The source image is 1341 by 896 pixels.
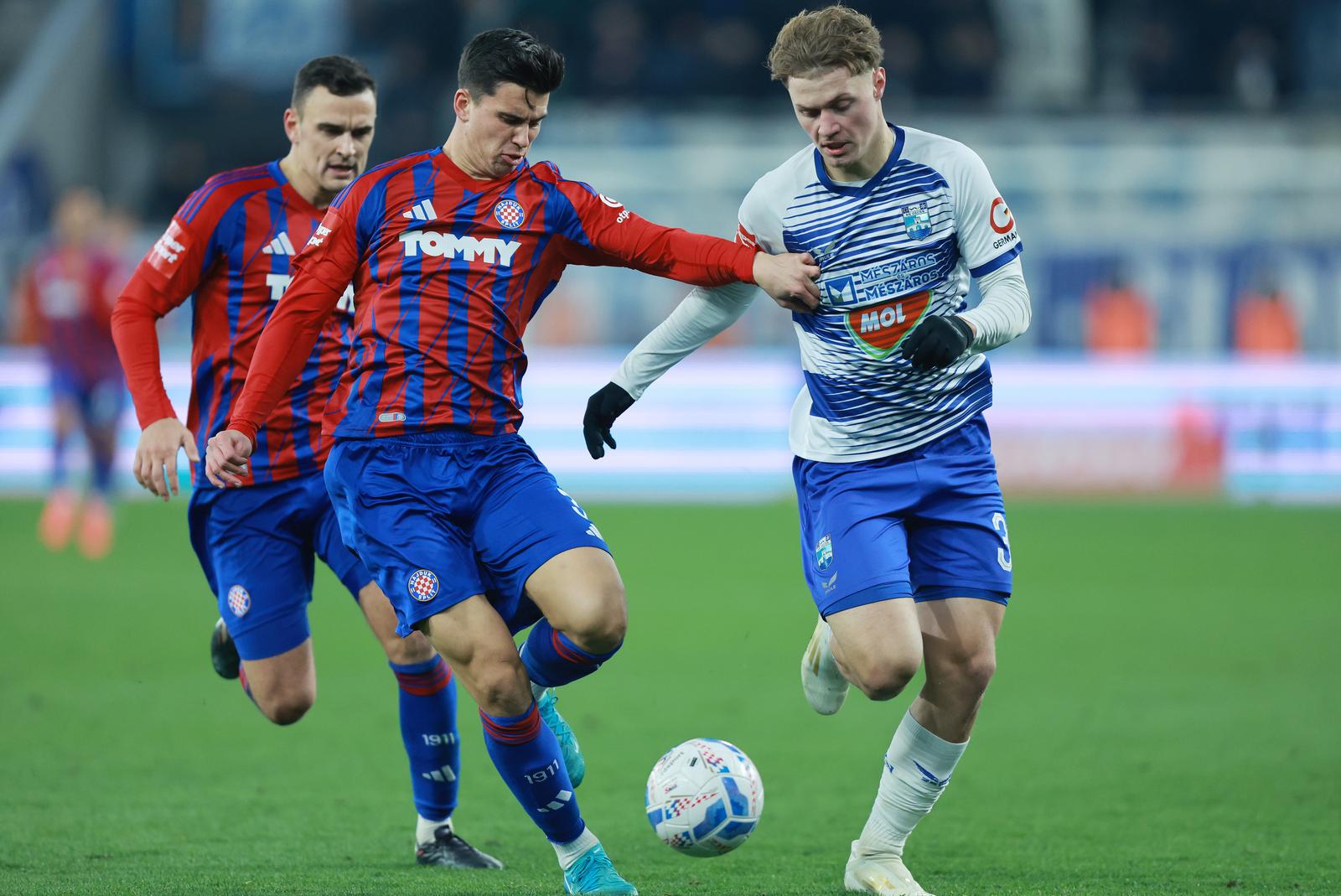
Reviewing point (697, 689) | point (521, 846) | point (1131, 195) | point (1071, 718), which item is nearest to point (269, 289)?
point (521, 846)

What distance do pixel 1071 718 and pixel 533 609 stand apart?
3.40 metres

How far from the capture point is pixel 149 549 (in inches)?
497

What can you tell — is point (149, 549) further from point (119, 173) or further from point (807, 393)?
point (119, 173)

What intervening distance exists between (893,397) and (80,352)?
9.89 m

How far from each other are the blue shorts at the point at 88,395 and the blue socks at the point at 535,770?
9741mm

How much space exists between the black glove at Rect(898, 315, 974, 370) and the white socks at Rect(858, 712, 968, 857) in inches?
42.4

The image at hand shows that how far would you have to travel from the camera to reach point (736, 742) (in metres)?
6.84

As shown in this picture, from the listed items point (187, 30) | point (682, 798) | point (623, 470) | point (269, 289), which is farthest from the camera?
point (187, 30)

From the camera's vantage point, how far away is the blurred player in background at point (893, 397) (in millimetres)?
4551

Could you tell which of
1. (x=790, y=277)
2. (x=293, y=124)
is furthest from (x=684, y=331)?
(x=293, y=124)

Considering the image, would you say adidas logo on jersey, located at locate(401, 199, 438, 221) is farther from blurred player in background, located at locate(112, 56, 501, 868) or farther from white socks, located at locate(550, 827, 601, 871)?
white socks, located at locate(550, 827, 601, 871)

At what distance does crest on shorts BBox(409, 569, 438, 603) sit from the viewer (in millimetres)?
4391

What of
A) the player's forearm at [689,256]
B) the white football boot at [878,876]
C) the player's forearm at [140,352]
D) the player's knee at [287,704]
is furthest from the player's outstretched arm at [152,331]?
the white football boot at [878,876]

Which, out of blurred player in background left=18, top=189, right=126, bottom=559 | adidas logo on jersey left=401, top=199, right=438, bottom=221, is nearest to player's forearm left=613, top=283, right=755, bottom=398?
adidas logo on jersey left=401, top=199, right=438, bottom=221
